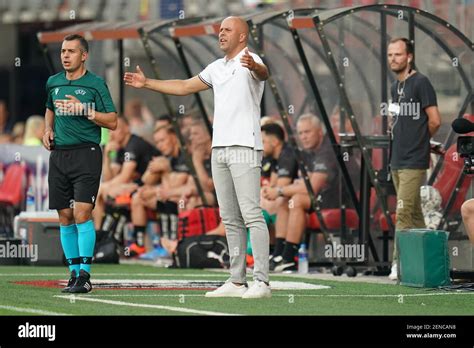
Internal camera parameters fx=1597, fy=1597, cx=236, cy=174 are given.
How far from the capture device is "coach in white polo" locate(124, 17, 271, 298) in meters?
12.7

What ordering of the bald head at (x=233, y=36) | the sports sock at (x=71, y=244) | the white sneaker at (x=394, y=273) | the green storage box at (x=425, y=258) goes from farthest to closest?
the white sneaker at (x=394, y=273)
the green storage box at (x=425, y=258)
the sports sock at (x=71, y=244)
the bald head at (x=233, y=36)

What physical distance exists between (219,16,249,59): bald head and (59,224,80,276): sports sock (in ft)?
6.80

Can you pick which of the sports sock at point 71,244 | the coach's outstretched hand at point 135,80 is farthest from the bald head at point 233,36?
the sports sock at point 71,244

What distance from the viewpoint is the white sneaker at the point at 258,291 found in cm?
1269

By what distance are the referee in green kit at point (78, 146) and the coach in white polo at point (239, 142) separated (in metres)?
0.51

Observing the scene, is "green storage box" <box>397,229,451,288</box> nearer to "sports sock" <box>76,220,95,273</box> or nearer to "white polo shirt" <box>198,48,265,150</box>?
"white polo shirt" <box>198,48,265,150</box>

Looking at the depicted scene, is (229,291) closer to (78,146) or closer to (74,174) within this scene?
(74,174)

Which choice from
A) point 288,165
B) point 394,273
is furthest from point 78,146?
point 288,165

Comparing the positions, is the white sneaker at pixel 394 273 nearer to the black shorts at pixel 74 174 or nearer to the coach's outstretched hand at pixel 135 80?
the black shorts at pixel 74 174

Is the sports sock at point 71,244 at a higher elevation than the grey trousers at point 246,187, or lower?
lower

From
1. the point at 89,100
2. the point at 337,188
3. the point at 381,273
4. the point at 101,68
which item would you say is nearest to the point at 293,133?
the point at 337,188

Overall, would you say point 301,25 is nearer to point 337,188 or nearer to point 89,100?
point 337,188
